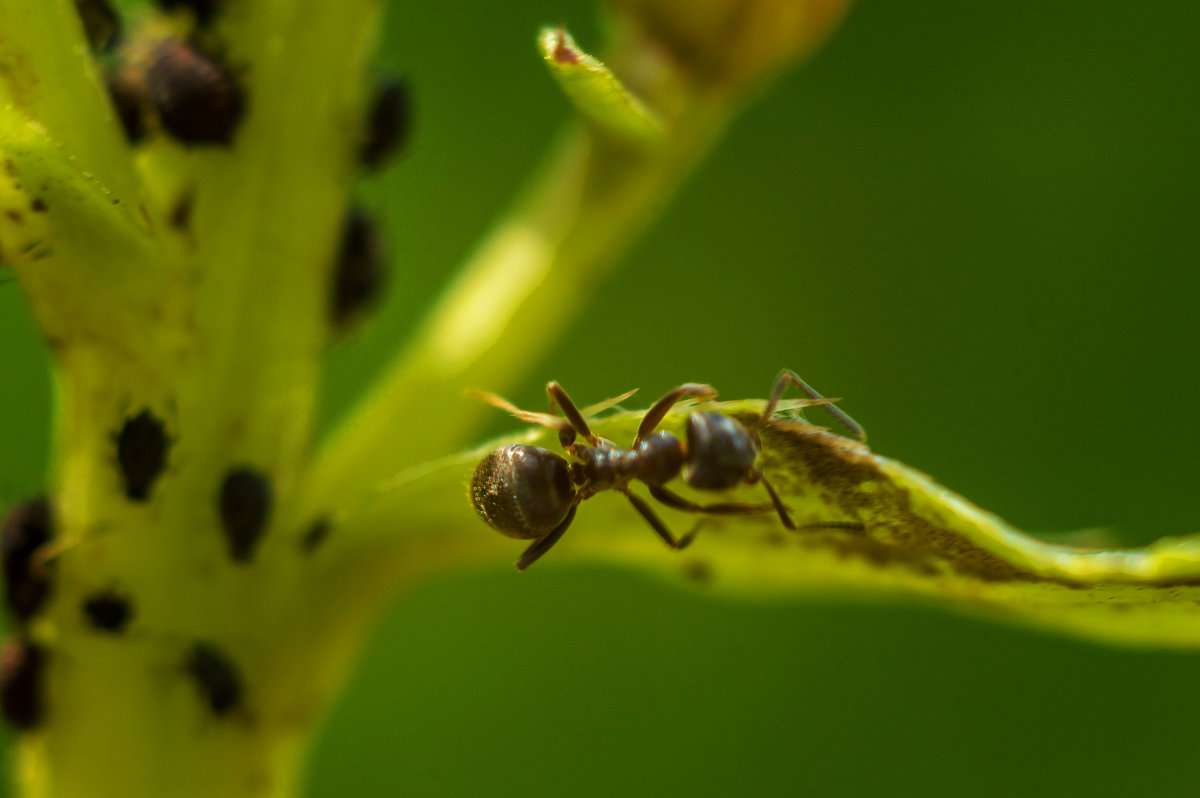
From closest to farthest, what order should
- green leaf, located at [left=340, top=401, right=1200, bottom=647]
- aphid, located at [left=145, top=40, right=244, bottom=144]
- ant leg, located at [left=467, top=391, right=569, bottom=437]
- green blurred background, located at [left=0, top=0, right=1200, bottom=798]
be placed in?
1. green leaf, located at [left=340, top=401, right=1200, bottom=647]
2. aphid, located at [left=145, top=40, right=244, bottom=144]
3. ant leg, located at [left=467, top=391, right=569, bottom=437]
4. green blurred background, located at [left=0, top=0, right=1200, bottom=798]

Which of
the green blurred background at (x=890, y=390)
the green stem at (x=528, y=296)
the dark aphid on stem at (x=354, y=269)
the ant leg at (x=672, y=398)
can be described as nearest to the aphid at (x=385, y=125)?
the dark aphid on stem at (x=354, y=269)

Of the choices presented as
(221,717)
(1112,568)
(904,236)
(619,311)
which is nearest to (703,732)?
(619,311)

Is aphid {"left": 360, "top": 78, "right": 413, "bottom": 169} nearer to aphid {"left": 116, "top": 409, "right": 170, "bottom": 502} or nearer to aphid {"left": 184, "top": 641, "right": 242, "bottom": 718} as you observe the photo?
aphid {"left": 116, "top": 409, "right": 170, "bottom": 502}

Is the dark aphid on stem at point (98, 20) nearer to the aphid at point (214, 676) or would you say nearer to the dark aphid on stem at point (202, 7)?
the dark aphid on stem at point (202, 7)

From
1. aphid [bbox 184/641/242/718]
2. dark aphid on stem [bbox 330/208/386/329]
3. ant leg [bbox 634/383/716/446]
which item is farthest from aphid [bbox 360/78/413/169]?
aphid [bbox 184/641/242/718]

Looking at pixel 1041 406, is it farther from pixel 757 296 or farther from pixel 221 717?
pixel 221 717

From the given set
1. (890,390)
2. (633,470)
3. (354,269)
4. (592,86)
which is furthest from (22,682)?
(890,390)
